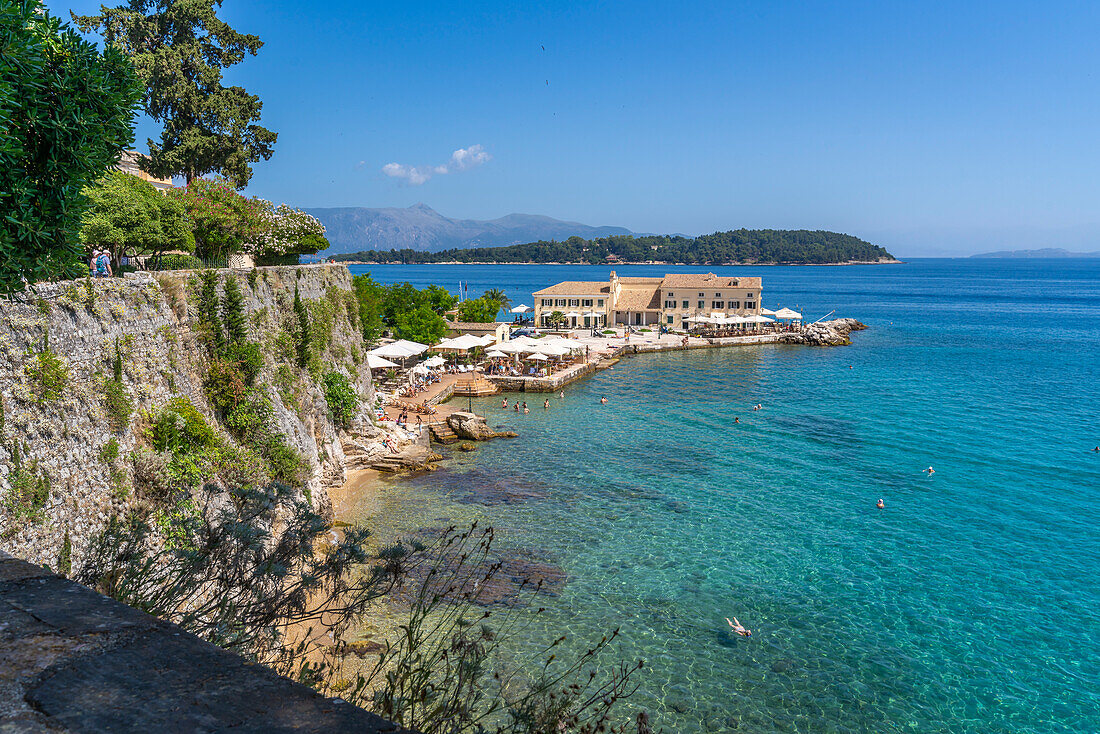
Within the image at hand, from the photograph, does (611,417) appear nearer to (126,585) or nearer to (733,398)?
(733,398)

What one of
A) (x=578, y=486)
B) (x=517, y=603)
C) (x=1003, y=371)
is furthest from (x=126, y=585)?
(x=1003, y=371)

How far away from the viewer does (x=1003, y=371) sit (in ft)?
185

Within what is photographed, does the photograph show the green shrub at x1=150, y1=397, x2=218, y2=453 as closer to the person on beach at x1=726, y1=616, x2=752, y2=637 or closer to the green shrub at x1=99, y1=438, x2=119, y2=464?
the green shrub at x1=99, y1=438, x2=119, y2=464

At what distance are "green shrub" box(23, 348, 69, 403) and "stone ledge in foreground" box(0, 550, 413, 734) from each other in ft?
33.1

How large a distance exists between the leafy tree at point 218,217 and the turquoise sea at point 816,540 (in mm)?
13092

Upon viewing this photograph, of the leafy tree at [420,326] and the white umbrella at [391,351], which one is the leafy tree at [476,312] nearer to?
the leafy tree at [420,326]

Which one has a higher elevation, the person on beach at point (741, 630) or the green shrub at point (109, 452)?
the green shrub at point (109, 452)

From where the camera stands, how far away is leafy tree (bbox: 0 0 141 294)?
311 inches

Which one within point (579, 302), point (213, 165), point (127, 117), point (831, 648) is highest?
point (213, 165)

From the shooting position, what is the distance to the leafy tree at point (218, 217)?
25.2m

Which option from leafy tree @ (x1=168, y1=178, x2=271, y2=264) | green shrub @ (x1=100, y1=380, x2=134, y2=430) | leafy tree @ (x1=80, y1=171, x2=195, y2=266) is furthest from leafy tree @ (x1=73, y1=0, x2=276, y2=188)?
green shrub @ (x1=100, y1=380, x2=134, y2=430)

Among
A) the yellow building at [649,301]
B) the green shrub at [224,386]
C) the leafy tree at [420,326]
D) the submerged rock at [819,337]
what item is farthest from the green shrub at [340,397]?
the submerged rock at [819,337]

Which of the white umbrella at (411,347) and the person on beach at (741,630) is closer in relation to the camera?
the person on beach at (741,630)

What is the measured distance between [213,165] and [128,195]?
12.9 meters
